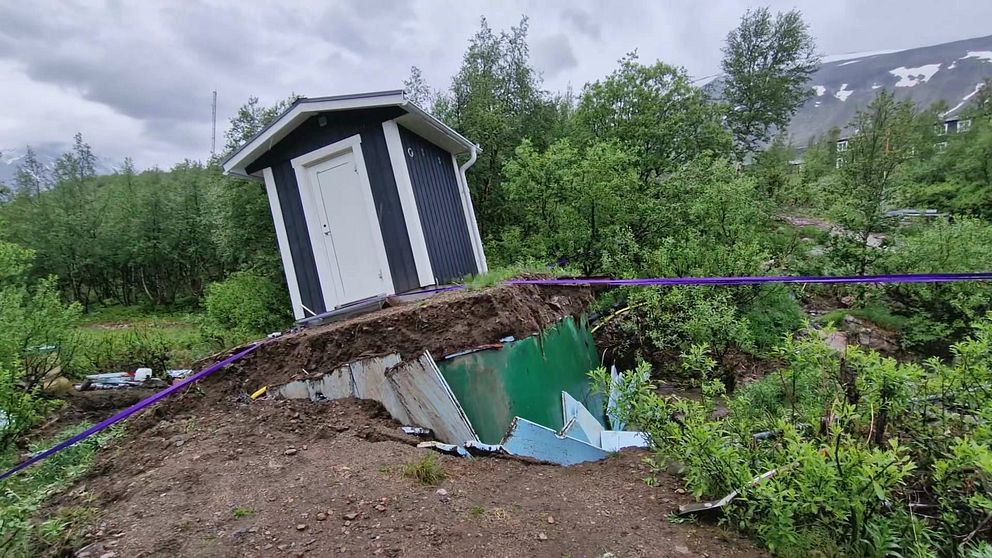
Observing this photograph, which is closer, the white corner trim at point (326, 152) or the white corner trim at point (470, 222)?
the white corner trim at point (326, 152)

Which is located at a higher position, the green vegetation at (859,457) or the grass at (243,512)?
the grass at (243,512)

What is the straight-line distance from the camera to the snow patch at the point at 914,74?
36781mm

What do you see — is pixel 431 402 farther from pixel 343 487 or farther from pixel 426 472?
pixel 343 487

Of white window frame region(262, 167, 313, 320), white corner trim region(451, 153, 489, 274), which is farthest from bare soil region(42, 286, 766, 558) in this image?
white corner trim region(451, 153, 489, 274)

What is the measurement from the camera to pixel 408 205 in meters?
5.75

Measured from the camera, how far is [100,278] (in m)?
23.2

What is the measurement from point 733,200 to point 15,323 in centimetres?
955

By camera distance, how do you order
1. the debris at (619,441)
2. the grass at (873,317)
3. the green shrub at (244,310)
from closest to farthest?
the debris at (619,441)
the grass at (873,317)
the green shrub at (244,310)

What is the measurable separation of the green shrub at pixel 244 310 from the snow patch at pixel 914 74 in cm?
5111

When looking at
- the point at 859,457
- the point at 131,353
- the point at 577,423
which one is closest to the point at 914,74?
the point at 577,423

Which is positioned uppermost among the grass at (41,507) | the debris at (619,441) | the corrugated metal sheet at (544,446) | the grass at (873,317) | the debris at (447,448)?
the grass at (41,507)

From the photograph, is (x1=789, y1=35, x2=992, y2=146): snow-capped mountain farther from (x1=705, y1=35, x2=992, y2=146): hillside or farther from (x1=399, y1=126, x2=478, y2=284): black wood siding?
(x1=399, y1=126, x2=478, y2=284): black wood siding

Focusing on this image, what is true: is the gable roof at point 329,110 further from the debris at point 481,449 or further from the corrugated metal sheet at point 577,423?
the debris at point 481,449

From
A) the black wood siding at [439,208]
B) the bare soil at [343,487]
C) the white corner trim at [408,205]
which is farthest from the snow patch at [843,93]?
the bare soil at [343,487]
